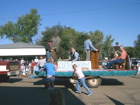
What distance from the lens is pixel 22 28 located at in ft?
168

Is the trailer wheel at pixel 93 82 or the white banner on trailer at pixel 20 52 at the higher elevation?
the white banner on trailer at pixel 20 52

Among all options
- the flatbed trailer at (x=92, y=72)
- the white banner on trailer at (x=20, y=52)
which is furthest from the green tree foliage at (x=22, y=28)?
the flatbed trailer at (x=92, y=72)

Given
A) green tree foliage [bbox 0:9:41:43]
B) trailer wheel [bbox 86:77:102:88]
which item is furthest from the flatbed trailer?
green tree foliage [bbox 0:9:41:43]

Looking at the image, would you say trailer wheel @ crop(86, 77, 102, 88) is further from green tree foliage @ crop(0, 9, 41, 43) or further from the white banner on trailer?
green tree foliage @ crop(0, 9, 41, 43)

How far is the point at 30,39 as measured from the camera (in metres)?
51.4

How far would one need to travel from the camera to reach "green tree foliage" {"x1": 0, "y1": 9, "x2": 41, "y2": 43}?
49844 mm

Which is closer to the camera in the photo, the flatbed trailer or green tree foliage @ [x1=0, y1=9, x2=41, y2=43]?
the flatbed trailer

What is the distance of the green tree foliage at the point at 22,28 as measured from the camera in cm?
4984

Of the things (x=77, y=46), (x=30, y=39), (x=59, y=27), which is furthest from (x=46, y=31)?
(x=77, y=46)

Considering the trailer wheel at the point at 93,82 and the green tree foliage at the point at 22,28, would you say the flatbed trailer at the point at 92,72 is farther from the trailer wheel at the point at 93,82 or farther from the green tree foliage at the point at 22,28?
the green tree foliage at the point at 22,28

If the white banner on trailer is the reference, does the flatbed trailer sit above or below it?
→ below

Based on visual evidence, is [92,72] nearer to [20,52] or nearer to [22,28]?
[20,52]

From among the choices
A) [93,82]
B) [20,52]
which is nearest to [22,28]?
[20,52]

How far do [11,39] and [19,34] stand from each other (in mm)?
2915
